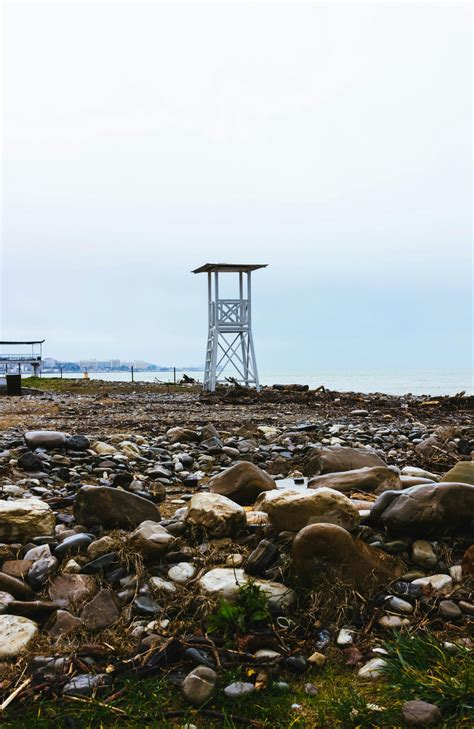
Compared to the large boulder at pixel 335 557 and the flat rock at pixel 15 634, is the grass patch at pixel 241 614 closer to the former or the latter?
the large boulder at pixel 335 557

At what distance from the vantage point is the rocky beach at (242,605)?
2670 millimetres

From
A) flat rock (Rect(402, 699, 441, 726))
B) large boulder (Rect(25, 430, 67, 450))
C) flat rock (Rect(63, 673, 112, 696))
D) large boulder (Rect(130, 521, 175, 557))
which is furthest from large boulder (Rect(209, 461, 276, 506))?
flat rock (Rect(402, 699, 441, 726))

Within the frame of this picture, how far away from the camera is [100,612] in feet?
11.4

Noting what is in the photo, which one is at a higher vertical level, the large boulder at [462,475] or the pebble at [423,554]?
the large boulder at [462,475]

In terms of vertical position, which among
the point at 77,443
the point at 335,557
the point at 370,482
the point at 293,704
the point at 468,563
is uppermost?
the point at 77,443

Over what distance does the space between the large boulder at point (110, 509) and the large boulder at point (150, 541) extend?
0.52m

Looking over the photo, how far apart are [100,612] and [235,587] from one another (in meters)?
0.80

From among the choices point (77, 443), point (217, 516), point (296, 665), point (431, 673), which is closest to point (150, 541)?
point (217, 516)

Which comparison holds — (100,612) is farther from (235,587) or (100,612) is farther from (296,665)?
(296,665)

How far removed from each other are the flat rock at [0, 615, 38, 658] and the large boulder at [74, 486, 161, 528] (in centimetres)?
134

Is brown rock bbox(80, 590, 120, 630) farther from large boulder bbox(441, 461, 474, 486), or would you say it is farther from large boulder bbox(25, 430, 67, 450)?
large boulder bbox(25, 430, 67, 450)

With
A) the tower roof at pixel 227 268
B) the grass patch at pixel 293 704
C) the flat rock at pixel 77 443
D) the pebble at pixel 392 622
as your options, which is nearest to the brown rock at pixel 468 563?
the pebble at pixel 392 622

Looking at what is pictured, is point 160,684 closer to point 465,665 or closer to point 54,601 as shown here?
point 54,601

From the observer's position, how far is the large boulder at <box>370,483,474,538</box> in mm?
4242
